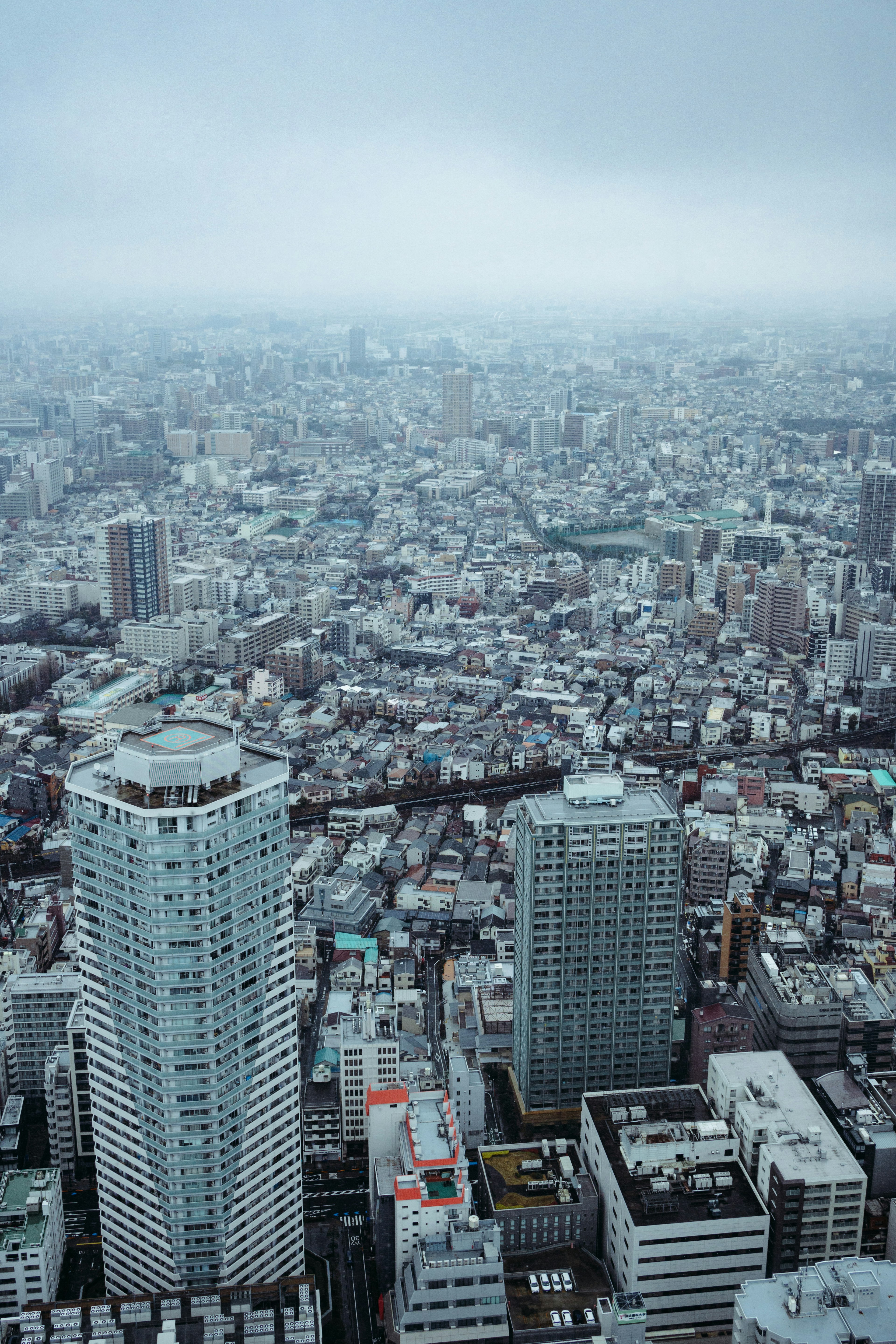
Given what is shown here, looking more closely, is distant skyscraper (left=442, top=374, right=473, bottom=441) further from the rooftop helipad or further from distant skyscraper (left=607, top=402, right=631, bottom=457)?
the rooftop helipad

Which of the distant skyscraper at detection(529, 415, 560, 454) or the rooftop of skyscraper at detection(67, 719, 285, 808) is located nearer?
the rooftop of skyscraper at detection(67, 719, 285, 808)

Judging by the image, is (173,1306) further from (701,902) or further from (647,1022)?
(701,902)

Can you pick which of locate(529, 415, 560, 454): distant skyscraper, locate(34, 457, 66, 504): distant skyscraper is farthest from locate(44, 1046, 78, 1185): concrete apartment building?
locate(529, 415, 560, 454): distant skyscraper

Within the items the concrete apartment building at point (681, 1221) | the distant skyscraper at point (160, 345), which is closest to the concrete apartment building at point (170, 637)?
the concrete apartment building at point (681, 1221)

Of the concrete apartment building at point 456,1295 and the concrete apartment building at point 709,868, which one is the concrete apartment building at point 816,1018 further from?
the concrete apartment building at point 456,1295

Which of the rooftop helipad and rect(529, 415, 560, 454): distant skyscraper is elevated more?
the rooftop helipad

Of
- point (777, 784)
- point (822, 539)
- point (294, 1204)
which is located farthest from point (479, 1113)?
point (822, 539)
